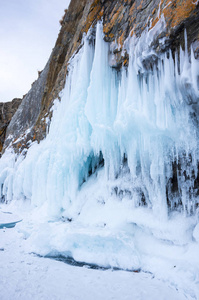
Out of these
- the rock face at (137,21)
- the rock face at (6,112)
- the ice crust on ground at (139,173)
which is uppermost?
the rock face at (6,112)

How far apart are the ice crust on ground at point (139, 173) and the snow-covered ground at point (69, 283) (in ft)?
0.82

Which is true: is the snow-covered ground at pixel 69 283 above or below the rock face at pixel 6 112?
below

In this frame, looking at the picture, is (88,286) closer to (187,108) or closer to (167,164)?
(167,164)

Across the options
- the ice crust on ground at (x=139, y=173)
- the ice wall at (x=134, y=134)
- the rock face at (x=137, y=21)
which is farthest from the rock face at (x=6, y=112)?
the ice crust on ground at (x=139, y=173)

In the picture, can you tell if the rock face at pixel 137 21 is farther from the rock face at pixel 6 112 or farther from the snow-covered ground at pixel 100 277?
the rock face at pixel 6 112

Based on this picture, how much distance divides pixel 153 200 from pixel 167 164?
2.32 feet

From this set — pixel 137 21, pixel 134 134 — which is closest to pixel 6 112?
pixel 137 21

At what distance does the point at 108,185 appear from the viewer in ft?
14.7

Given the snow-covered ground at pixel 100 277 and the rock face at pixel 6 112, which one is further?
the rock face at pixel 6 112

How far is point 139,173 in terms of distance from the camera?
394cm

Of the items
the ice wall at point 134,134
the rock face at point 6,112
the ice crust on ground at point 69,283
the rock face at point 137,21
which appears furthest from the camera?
the rock face at point 6,112

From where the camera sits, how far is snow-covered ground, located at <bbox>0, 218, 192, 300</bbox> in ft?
6.53

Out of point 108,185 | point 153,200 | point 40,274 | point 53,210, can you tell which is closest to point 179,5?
point 153,200

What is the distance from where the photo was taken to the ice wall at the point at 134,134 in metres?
3.02
